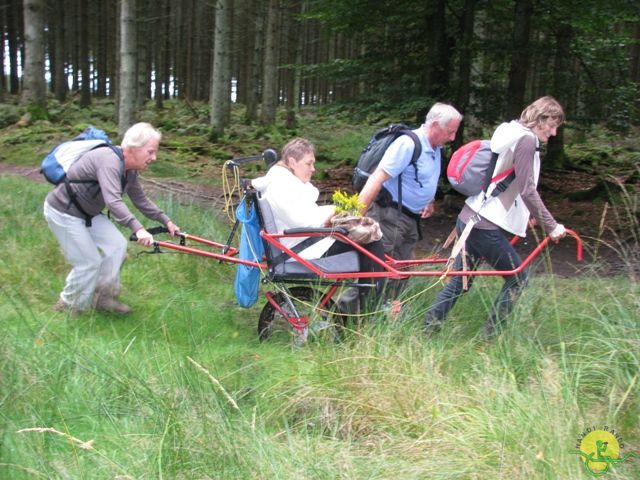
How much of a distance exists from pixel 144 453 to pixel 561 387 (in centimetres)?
218

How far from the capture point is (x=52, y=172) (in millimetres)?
5688


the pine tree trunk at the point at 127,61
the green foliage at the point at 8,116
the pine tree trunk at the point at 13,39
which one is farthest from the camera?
the pine tree trunk at the point at 13,39

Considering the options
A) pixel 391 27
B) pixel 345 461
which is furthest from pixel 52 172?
pixel 391 27

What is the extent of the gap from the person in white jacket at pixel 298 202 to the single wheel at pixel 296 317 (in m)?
0.42

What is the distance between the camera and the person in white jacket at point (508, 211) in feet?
17.3

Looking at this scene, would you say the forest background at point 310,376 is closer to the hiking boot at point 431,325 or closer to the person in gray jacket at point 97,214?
the hiking boot at point 431,325

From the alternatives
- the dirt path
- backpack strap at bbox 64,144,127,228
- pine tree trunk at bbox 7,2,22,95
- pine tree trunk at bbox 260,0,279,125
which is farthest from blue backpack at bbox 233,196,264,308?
pine tree trunk at bbox 7,2,22,95

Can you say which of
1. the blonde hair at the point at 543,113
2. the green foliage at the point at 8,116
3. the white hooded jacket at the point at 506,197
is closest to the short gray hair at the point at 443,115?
the white hooded jacket at the point at 506,197

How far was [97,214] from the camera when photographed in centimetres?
594

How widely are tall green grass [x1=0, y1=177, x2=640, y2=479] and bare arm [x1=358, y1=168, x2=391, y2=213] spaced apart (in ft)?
3.15

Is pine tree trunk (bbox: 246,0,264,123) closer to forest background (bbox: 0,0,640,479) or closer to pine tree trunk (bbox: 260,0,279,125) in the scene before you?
pine tree trunk (bbox: 260,0,279,125)

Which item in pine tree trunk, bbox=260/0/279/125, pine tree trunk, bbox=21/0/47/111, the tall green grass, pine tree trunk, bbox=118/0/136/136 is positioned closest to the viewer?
the tall green grass

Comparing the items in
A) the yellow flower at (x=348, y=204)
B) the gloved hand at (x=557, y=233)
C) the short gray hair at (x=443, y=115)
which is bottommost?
the gloved hand at (x=557, y=233)

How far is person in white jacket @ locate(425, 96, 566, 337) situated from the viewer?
17.3ft
